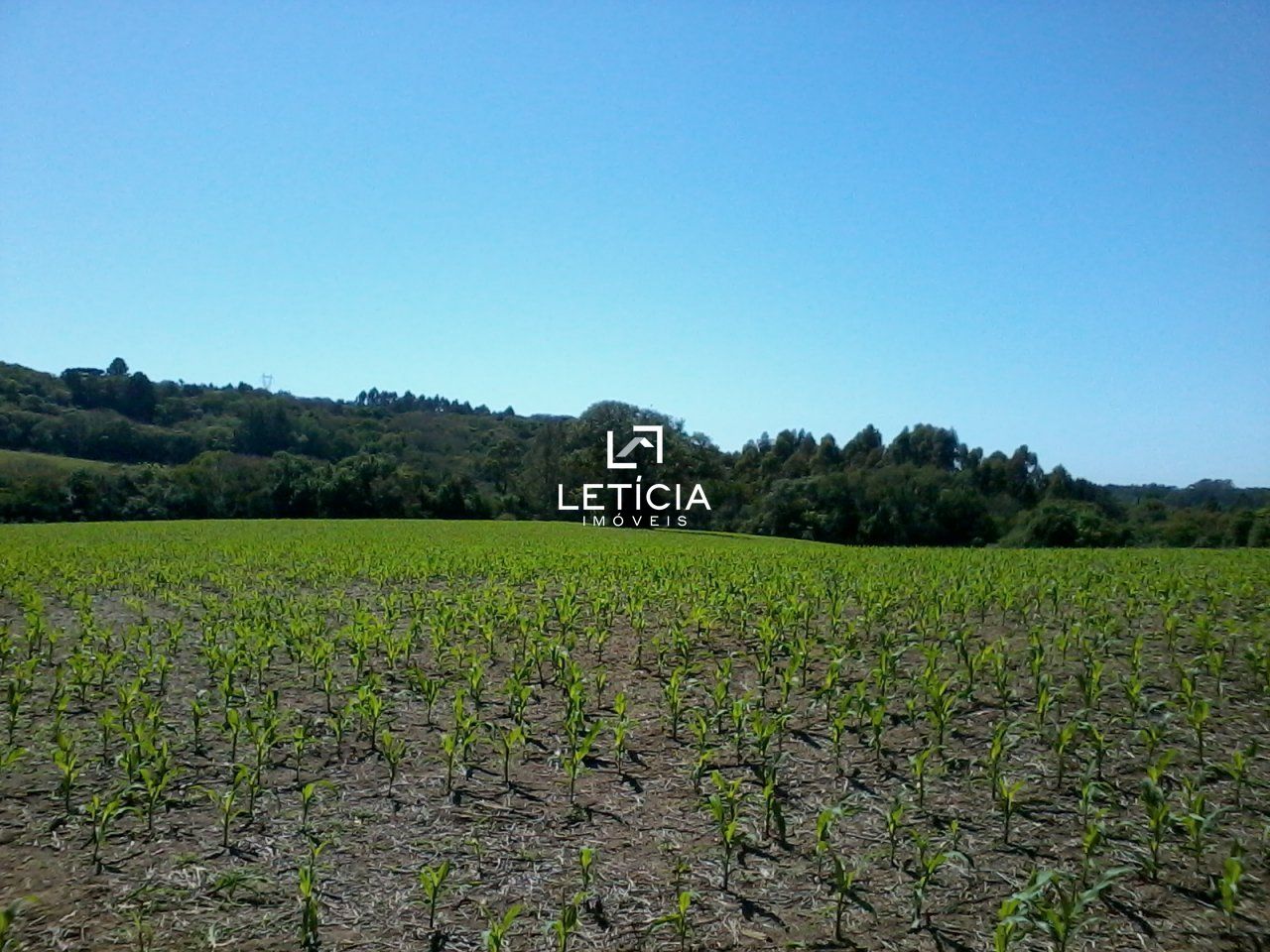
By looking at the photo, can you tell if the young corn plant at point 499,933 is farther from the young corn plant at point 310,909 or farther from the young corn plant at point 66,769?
the young corn plant at point 66,769

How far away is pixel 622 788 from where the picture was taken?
214 inches

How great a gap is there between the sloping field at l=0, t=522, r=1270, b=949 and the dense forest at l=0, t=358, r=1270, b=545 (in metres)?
37.6

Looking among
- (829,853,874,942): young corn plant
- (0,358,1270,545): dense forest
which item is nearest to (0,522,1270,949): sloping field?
(829,853,874,942): young corn plant

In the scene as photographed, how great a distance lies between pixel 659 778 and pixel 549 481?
52.6m

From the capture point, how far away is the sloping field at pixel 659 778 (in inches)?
158

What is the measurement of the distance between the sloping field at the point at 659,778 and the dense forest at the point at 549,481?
37.6 m

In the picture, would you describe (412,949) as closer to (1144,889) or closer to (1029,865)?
(1029,865)

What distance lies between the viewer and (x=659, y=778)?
5.56m

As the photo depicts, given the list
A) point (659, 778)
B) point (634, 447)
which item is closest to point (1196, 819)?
point (659, 778)

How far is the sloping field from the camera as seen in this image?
158 inches

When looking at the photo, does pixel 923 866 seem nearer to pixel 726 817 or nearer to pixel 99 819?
pixel 726 817

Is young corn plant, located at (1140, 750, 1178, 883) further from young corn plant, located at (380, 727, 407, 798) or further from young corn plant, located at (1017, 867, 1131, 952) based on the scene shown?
young corn plant, located at (380, 727, 407, 798)

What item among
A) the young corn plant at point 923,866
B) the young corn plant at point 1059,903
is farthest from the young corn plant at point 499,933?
the young corn plant at point 1059,903

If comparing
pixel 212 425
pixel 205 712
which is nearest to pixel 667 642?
pixel 205 712
